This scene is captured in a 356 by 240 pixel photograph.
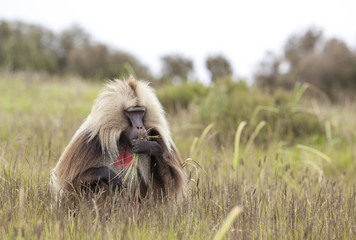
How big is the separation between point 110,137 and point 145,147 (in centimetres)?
30

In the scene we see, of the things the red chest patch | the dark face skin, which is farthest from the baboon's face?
the red chest patch

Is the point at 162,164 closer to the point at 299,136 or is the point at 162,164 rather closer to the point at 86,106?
the point at 299,136

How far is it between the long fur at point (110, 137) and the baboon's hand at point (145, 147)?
0.33 feet

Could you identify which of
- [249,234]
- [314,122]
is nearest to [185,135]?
[314,122]

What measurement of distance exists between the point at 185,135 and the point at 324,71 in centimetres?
1954

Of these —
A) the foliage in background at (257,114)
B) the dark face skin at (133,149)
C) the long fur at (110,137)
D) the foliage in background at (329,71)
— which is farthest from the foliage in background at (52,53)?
the dark face skin at (133,149)

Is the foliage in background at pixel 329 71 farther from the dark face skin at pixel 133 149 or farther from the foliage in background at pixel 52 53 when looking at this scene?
the dark face skin at pixel 133 149

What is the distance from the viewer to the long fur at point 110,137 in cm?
340

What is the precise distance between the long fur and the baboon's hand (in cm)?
10

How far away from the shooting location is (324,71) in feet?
80.5

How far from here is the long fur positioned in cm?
340

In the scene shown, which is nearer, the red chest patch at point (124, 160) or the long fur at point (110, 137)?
the long fur at point (110, 137)

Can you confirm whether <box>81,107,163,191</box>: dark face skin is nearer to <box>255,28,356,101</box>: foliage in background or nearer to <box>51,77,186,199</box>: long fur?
<box>51,77,186,199</box>: long fur

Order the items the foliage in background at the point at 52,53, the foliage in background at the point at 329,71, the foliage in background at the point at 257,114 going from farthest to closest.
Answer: the foliage in background at the point at 52,53
the foliage in background at the point at 329,71
the foliage in background at the point at 257,114
